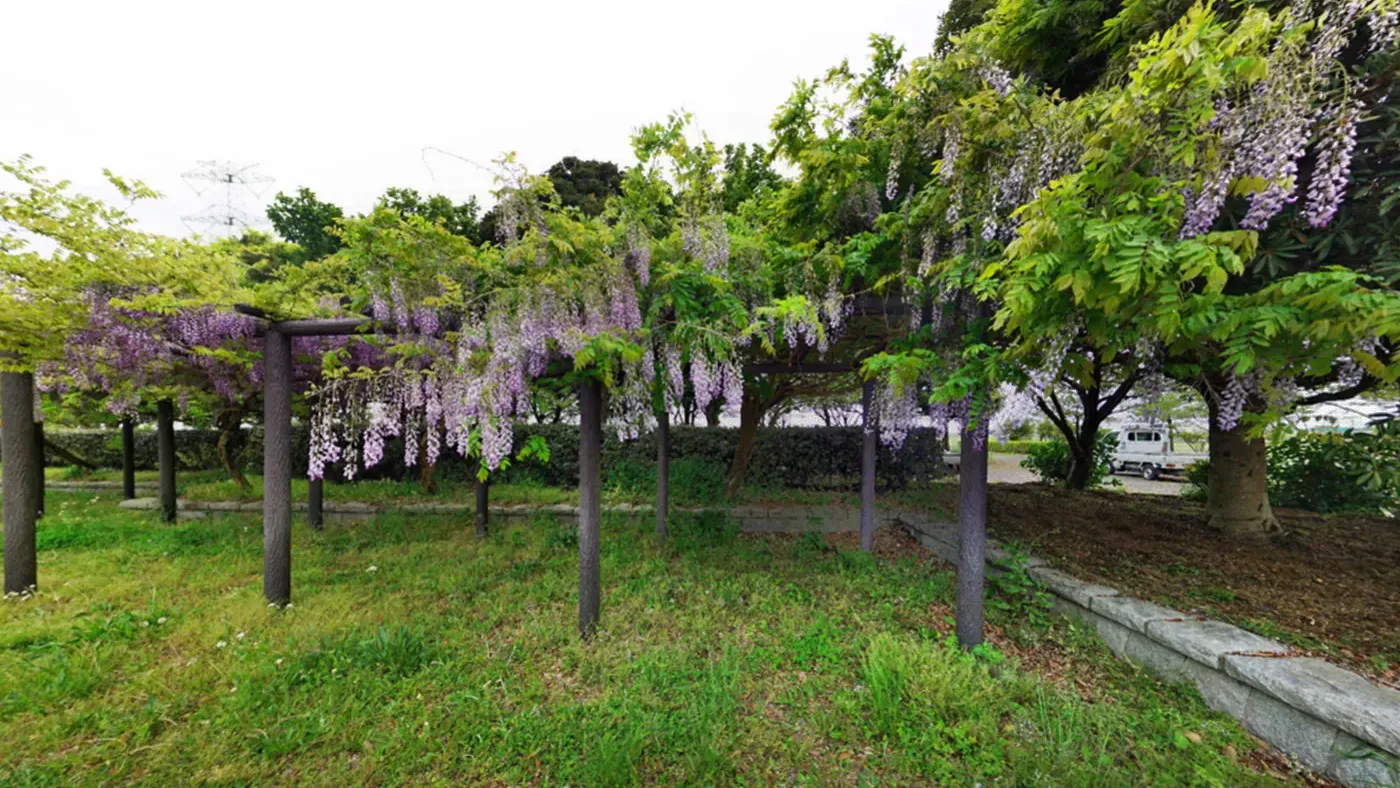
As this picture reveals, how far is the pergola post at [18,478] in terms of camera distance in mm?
3779

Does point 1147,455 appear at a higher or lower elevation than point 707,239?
lower

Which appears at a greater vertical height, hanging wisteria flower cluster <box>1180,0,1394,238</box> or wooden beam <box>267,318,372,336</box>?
hanging wisteria flower cluster <box>1180,0,1394,238</box>

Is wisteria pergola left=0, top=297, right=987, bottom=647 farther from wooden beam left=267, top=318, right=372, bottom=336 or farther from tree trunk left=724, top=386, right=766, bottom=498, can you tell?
tree trunk left=724, top=386, right=766, bottom=498

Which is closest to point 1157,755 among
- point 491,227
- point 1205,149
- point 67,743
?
point 1205,149

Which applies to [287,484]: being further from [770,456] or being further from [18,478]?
[770,456]

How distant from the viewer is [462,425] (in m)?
3.24

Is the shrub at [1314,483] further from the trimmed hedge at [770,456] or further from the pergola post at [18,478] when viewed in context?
the pergola post at [18,478]

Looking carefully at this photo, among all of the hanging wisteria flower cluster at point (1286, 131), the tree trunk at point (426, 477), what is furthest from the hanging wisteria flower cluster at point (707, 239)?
the tree trunk at point (426, 477)

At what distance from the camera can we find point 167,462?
6465 millimetres

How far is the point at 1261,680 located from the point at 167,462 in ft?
35.7

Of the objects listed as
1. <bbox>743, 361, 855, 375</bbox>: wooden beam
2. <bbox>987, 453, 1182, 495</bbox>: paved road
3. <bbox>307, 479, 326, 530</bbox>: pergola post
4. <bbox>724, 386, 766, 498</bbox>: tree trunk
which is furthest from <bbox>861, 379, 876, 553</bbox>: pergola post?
<bbox>987, 453, 1182, 495</bbox>: paved road

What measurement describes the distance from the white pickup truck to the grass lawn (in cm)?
1388

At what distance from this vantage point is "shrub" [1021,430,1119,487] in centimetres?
918

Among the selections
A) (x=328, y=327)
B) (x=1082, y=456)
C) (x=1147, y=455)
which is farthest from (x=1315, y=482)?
(x=328, y=327)
